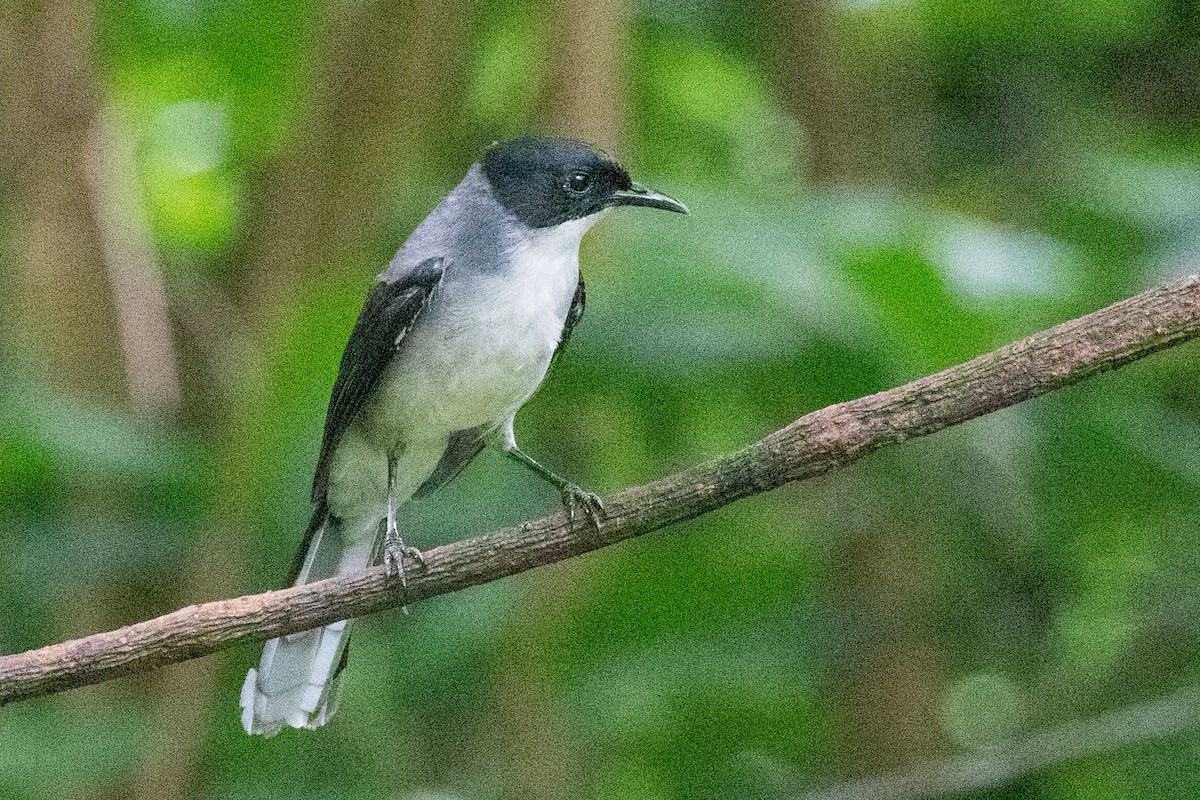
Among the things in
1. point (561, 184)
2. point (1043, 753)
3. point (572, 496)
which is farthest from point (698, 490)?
point (1043, 753)

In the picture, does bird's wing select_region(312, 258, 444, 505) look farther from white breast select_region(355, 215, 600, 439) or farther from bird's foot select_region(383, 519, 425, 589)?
bird's foot select_region(383, 519, 425, 589)

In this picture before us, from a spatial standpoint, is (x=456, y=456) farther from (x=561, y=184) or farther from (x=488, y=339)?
(x=561, y=184)

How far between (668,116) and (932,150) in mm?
1038

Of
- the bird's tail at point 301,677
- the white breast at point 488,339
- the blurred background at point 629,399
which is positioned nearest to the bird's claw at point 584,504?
the white breast at point 488,339

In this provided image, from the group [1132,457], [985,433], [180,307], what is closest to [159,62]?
[180,307]

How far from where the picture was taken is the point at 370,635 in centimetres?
441

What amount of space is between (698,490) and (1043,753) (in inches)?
74.7

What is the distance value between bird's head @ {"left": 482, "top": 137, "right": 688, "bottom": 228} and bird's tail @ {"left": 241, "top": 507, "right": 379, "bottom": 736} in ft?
3.17

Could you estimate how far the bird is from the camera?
11.5 feet

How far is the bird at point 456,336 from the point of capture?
138 inches

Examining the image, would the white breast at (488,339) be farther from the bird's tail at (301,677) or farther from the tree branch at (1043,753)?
the tree branch at (1043,753)

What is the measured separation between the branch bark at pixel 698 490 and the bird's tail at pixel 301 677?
0.93 meters

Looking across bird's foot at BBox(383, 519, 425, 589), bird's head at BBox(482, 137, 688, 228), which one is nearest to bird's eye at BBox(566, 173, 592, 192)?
bird's head at BBox(482, 137, 688, 228)

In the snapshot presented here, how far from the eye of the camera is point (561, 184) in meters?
3.65
